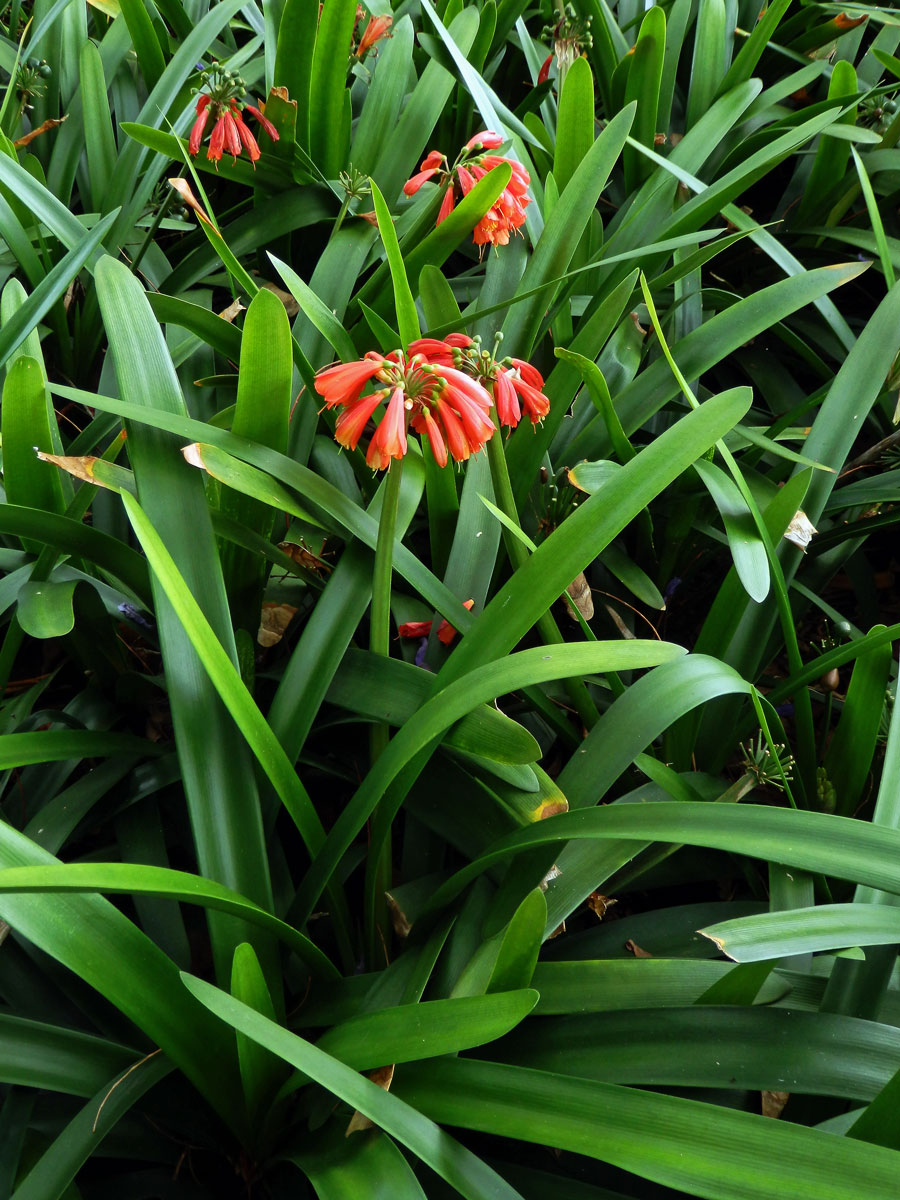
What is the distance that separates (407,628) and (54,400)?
3.03 feet

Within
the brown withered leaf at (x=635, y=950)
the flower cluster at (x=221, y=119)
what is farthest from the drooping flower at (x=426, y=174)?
the brown withered leaf at (x=635, y=950)

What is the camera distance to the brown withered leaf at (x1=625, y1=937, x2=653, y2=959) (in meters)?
0.98

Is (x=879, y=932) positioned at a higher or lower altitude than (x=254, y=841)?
higher

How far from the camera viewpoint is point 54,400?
5.46 feet

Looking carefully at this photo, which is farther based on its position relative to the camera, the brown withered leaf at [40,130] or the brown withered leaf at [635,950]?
the brown withered leaf at [40,130]

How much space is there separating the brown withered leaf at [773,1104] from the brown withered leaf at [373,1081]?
38cm

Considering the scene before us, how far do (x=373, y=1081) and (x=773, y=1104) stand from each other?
0.42 meters

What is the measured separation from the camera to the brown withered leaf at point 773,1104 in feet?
2.91

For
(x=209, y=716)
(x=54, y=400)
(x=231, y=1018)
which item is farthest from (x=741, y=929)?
(x=54, y=400)

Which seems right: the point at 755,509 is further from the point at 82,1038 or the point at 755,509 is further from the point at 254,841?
the point at 82,1038

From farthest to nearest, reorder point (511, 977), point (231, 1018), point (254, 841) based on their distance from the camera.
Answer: point (254, 841) → point (511, 977) → point (231, 1018)

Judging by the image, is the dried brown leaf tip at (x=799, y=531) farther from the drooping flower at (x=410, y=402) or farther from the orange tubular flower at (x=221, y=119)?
the orange tubular flower at (x=221, y=119)

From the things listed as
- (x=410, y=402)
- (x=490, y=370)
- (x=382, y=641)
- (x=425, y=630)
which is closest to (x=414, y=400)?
(x=410, y=402)

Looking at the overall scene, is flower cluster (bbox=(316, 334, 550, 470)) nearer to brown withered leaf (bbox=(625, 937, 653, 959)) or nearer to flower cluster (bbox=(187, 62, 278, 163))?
brown withered leaf (bbox=(625, 937, 653, 959))
